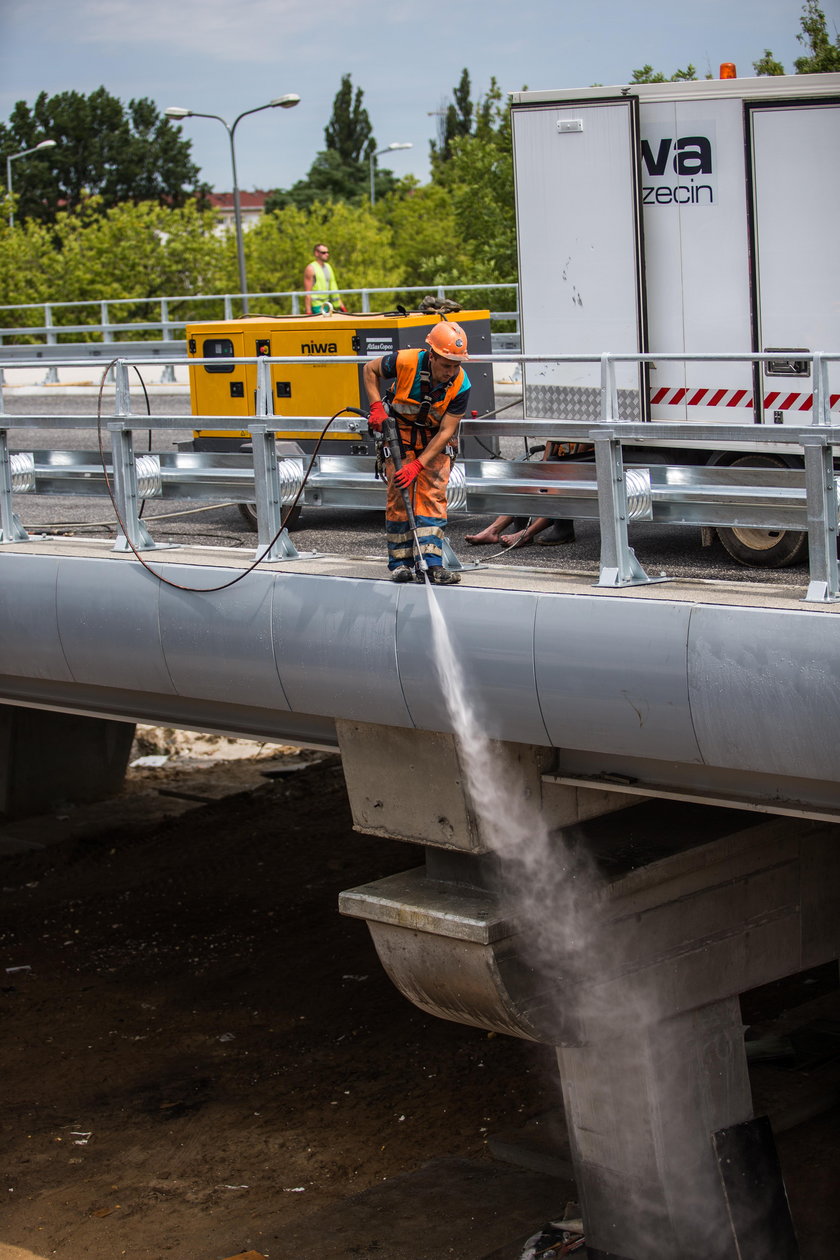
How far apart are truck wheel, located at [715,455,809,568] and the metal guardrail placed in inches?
15.6

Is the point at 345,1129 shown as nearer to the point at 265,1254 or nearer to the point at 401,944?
the point at 265,1254

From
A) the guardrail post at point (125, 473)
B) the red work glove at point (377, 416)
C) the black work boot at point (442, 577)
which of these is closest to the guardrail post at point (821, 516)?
the black work boot at point (442, 577)

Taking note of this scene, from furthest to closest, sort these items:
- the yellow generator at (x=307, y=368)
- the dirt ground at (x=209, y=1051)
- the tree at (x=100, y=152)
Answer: the tree at (x=100, y=152) < the yellow generator at (x=307, y=368) < the dirt ground at (x=209, y=1051)

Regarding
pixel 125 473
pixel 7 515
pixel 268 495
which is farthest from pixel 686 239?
pixel 7 515

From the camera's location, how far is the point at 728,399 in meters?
8.95

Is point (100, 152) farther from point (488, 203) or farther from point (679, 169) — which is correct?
point (679, 169)

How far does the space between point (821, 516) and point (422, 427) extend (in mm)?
2336

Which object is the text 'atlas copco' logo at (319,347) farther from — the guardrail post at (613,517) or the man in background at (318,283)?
the man in background at (318,283)

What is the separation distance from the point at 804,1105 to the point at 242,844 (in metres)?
7.97

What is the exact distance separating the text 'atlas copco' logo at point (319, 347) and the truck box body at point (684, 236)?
1.81 metres

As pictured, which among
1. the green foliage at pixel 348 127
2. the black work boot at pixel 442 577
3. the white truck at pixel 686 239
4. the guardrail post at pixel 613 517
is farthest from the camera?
the green foliage at pixel 348 127

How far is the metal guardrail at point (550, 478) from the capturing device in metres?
6.32

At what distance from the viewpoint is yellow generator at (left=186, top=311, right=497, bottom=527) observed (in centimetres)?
1035

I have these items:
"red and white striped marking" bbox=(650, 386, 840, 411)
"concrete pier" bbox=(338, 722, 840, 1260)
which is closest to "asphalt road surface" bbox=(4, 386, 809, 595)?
"red and white striped marking" bbox=(650, 386, 840, 411)
